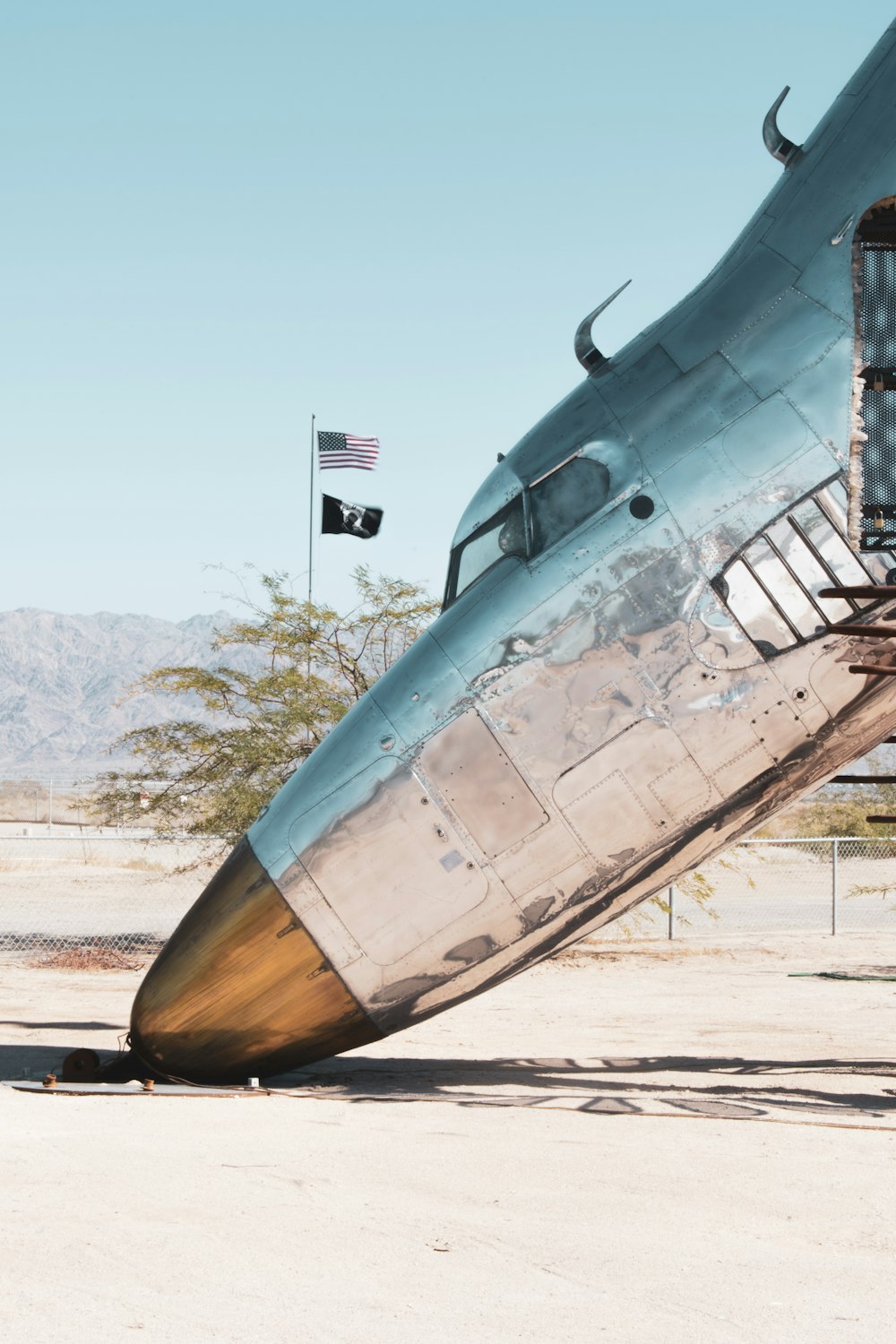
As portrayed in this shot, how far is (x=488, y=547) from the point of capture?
1041 centimetres

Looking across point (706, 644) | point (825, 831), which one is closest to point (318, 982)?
point (706, 644)

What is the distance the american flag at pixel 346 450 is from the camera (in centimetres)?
3247

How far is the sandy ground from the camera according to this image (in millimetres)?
5656

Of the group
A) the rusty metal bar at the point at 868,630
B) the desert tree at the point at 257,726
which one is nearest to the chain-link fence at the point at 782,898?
the desert tree at the point at 257,726

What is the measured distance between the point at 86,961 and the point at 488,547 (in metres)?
14.8

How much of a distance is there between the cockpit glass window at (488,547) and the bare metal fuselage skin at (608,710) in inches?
4.1

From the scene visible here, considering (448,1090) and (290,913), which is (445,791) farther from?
(448,1090)

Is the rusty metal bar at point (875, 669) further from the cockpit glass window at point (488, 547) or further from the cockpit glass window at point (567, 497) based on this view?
the cockpit glass window at point (488, 547)

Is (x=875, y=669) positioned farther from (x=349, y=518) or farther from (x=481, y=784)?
(x=349, y=518)

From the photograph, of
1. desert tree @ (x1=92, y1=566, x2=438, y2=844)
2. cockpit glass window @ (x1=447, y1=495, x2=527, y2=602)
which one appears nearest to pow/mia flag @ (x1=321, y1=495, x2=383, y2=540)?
desert tree @ (x1=92, y1=566, x2=438, y2=844)

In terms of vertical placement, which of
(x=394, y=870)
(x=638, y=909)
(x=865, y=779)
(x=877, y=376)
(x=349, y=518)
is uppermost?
(x=349, y=518)

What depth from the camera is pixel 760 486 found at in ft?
32.1

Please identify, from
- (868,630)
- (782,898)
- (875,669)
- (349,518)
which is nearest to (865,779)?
(875,669)

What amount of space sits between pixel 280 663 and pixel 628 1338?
71.1ft
